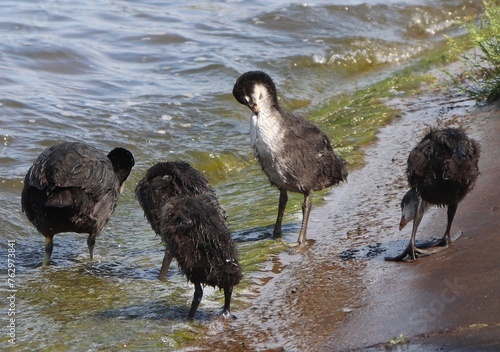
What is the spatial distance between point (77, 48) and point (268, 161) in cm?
841

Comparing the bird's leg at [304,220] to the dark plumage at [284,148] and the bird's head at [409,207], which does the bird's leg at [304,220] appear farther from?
the bird's head at [409,207]

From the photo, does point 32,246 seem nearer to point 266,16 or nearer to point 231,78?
point 231,78

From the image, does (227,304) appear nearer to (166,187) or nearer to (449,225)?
(166,187)

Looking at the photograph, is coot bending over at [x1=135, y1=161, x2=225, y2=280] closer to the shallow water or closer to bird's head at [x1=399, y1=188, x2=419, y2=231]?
the shallow water

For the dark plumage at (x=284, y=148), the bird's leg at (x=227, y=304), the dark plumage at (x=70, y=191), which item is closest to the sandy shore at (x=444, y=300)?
the bird's leg at (x=227, y=304)

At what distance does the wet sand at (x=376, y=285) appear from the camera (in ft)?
17.5

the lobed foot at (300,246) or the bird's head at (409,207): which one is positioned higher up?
the bird's head at (409,207)

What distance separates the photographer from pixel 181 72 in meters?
15.1

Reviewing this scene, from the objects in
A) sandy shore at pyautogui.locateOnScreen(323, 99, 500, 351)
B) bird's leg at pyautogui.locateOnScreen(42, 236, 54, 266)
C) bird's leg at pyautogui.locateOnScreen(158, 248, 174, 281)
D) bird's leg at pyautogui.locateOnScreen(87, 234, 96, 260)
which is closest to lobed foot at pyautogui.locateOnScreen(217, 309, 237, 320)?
sandy shore at pyautogui.locateOnScreen(323, 99, 500, 351)

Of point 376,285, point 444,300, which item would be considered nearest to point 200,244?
point 376,285

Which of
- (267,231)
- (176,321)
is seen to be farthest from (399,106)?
(176,321)

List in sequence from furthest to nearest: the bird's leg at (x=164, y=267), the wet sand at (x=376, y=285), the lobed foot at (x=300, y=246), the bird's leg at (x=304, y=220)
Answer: the bird's leg at (x=304, y=220), the lobed foot at (x=300, y=246), the bird's leg at (x=164, y=267), the wet sand at (x=376, y=285)

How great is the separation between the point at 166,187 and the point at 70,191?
34.2 inches

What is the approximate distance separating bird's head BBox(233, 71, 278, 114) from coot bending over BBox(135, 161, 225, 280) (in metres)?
1.13
